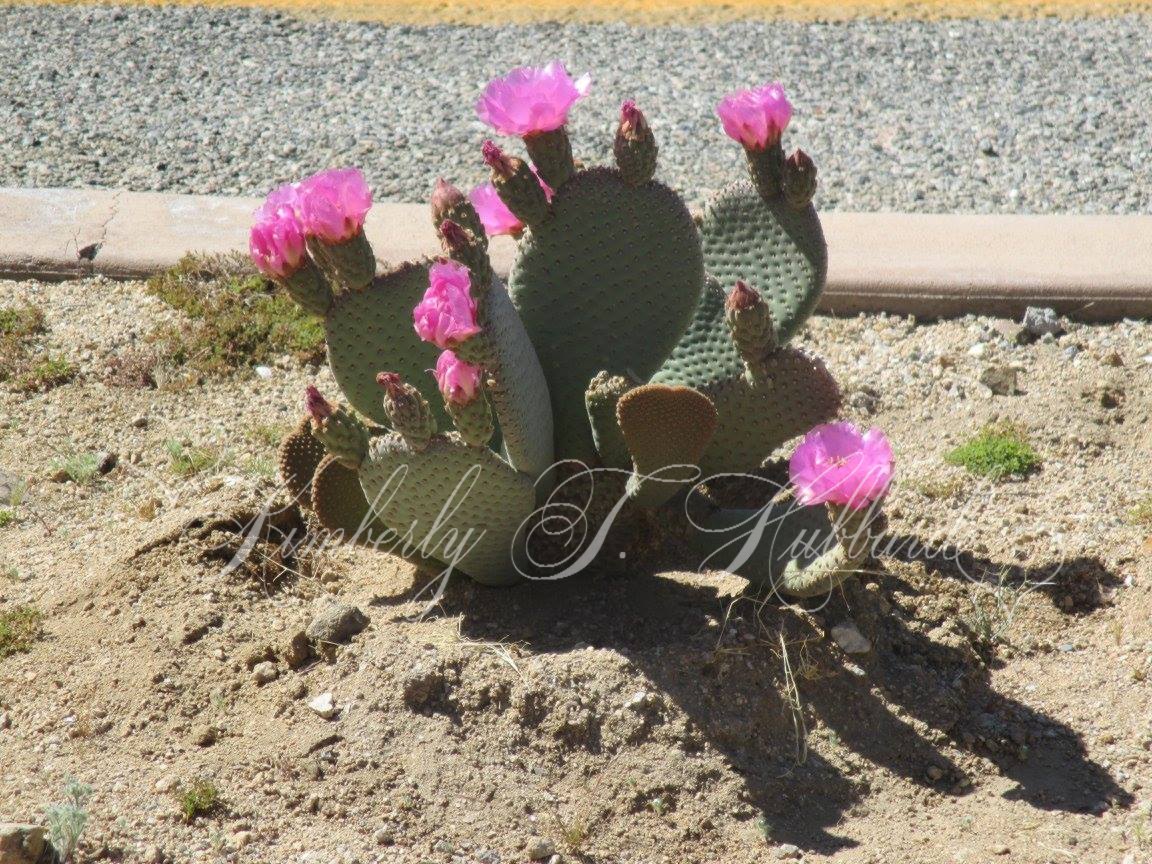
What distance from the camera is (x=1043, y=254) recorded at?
520 centimetres

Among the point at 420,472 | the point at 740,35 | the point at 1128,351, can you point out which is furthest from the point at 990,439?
the point at 740,35

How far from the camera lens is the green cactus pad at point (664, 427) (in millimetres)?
3158

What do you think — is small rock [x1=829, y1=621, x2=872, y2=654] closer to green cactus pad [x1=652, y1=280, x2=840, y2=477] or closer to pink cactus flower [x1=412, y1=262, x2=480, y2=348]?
green cactus pad [x1=652, y1=280, x2=840, y2=477]

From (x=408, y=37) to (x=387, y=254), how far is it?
11.2ft

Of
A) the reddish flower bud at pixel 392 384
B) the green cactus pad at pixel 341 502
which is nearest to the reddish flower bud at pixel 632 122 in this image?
the reddish flower bud at pixel 392 384

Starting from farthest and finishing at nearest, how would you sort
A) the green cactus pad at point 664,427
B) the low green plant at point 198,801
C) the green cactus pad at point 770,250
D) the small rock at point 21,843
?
the green cactus pad at point 770,250 → the green cactus pad at point 664,427 → the low green plant at point 198,801 → the small rock at point 21,843

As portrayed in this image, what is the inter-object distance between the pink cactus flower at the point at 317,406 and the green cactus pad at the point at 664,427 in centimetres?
62

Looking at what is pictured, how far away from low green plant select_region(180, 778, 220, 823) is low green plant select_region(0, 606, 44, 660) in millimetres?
773

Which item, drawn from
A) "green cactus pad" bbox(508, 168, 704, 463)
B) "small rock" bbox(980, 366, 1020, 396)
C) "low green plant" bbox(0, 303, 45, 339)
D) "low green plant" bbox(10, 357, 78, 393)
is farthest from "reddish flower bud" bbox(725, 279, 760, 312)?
"low green plant" bbox(0, 303, 45, 339)

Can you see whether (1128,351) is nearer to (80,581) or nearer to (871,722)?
(871,722)

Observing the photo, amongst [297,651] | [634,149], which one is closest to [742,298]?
[634,149]

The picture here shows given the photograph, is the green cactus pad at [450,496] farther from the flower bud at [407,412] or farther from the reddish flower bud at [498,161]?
the reddish flower bud at [498,161]

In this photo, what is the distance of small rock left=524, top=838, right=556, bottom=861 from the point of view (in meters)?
2.92

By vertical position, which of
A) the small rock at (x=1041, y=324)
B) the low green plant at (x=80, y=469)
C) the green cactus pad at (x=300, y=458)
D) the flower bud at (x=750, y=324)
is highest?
the flower bud at (x=750, y=324)
